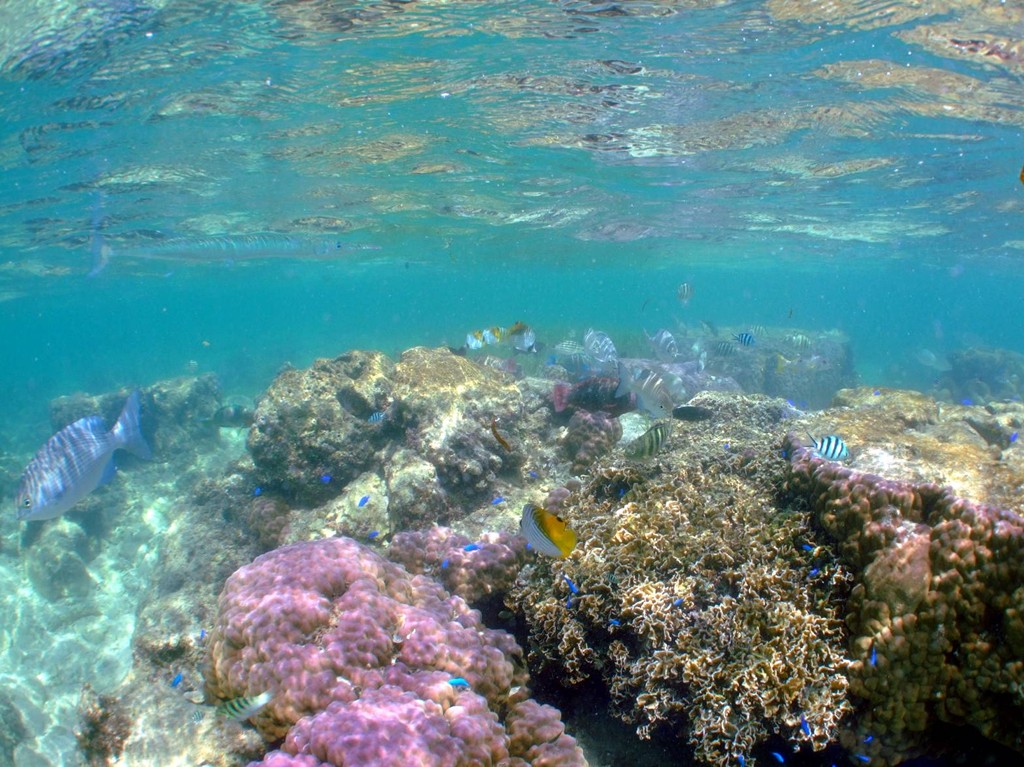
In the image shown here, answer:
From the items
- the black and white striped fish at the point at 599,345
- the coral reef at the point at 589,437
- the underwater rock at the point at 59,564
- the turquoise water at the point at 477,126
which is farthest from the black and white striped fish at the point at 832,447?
the underwater rock at the point at 59,564

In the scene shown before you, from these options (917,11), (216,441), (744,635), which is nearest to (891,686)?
(744,635)

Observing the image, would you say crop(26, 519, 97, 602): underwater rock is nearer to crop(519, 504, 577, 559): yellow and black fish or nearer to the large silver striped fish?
the large silver striped fish

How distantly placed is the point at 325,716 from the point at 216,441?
1861 centimetres

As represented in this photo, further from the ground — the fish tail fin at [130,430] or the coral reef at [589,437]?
the fish tail fin at [130,430]

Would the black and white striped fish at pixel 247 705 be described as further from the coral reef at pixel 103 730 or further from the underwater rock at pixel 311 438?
the underwater rock at pixel 311 438

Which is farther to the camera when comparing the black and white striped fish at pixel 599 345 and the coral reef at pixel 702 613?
the black and white striped fish at pixel 599 345

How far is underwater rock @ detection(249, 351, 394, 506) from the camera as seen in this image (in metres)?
9.35

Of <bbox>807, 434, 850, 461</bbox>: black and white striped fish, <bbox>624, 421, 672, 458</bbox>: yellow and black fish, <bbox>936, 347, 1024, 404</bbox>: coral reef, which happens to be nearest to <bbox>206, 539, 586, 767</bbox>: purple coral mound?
<bbox>624, 421, 672, 458</bbox>: yellow and black fish

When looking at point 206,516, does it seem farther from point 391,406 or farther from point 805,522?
point 805,522

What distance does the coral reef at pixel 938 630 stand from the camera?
3.44 meters

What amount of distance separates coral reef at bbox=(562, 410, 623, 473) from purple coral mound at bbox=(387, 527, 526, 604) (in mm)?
3050

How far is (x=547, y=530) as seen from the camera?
3844mm

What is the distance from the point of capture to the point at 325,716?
11.3 ft

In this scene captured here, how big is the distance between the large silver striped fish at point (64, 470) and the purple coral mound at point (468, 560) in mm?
2935
